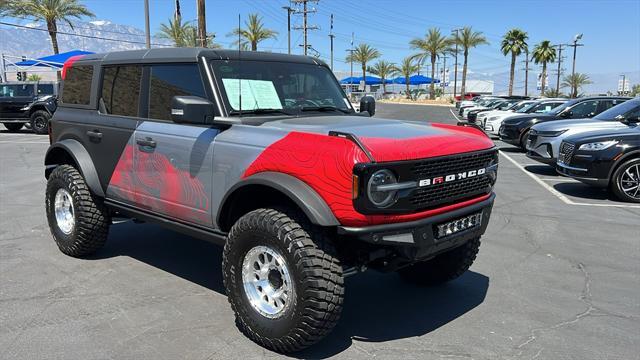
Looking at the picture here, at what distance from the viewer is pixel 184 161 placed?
4043mm

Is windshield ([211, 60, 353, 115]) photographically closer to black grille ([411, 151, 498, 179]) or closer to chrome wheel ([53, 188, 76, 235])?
black grille ([411, 151, 498, 179])

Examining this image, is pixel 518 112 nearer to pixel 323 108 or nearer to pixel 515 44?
pixel 323 108

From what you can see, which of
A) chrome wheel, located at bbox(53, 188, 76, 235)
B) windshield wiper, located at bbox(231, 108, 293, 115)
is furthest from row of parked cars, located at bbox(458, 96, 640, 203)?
chrome wheel, located at bbox(53, 188, 76, 235)

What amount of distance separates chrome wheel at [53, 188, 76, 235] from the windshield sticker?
7.64 feet

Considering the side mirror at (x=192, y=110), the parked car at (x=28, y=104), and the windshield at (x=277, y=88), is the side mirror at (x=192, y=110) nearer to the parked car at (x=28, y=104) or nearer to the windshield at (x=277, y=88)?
the windshield at (x=277, y=88)

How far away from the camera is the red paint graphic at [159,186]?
402 centimetres

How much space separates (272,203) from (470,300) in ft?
6.28

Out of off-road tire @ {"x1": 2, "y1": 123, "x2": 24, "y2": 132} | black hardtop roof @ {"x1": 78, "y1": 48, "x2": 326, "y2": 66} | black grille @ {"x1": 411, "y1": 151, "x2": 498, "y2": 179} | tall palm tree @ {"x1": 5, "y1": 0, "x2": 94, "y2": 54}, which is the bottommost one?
off-road tire @ {"x1": 2, "y1": 123, "x2": 24, "y2": 132}

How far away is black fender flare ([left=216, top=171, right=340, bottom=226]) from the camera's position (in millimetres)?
3100

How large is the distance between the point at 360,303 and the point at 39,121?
19275mm

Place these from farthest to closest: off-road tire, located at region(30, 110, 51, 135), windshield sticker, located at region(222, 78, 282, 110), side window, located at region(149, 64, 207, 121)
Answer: off-road tire, located at region(30, 110, 51, 135) < side window, located at region(149, 64, 207, 121) < windshield sticker, located at region(222, 78, 282, 110)

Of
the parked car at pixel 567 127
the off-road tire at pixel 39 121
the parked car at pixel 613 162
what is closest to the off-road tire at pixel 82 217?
the parked car at pixel 613 162

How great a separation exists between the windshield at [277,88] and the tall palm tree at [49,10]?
3590 centimetres

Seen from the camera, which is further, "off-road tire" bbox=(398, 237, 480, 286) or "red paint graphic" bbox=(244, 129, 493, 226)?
"off-road tire" bbox=(398, 237, 480, 286)
